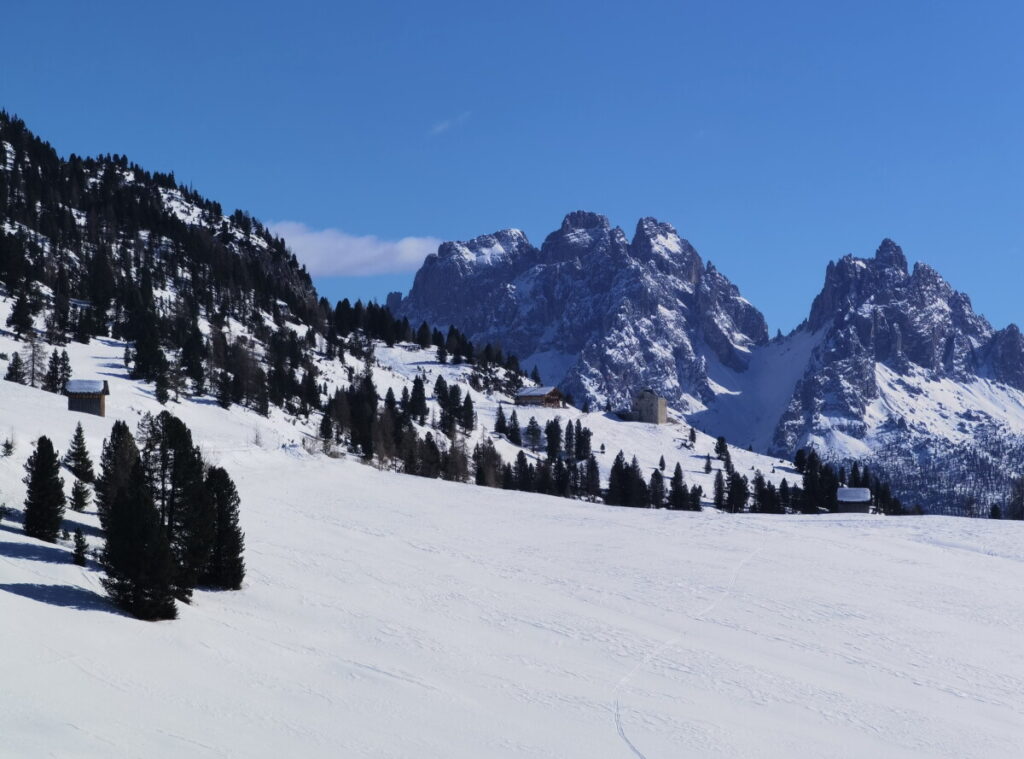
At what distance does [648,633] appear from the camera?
33.3m

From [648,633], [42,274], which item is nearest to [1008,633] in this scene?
[648,633]

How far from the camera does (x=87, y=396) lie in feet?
258

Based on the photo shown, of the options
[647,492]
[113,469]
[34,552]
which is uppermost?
[113,469]

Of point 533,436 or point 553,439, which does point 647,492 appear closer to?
point 553,439

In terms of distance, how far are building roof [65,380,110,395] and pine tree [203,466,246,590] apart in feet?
168

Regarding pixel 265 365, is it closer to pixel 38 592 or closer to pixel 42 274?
pixel 42 274

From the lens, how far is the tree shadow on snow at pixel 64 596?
1008 inches

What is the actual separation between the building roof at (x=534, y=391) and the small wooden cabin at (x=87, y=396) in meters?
90.7

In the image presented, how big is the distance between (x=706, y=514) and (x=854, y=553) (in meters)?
16.0

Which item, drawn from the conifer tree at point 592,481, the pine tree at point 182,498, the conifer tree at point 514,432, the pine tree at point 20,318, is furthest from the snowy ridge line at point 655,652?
the pine tree at point 20,318

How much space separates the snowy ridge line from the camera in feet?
74.5

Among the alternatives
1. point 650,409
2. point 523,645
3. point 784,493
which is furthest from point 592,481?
point 523,645

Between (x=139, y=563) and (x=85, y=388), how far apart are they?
2292 inches

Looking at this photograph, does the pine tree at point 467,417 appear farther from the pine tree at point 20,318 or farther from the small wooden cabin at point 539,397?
the pine tree at point 20,318
